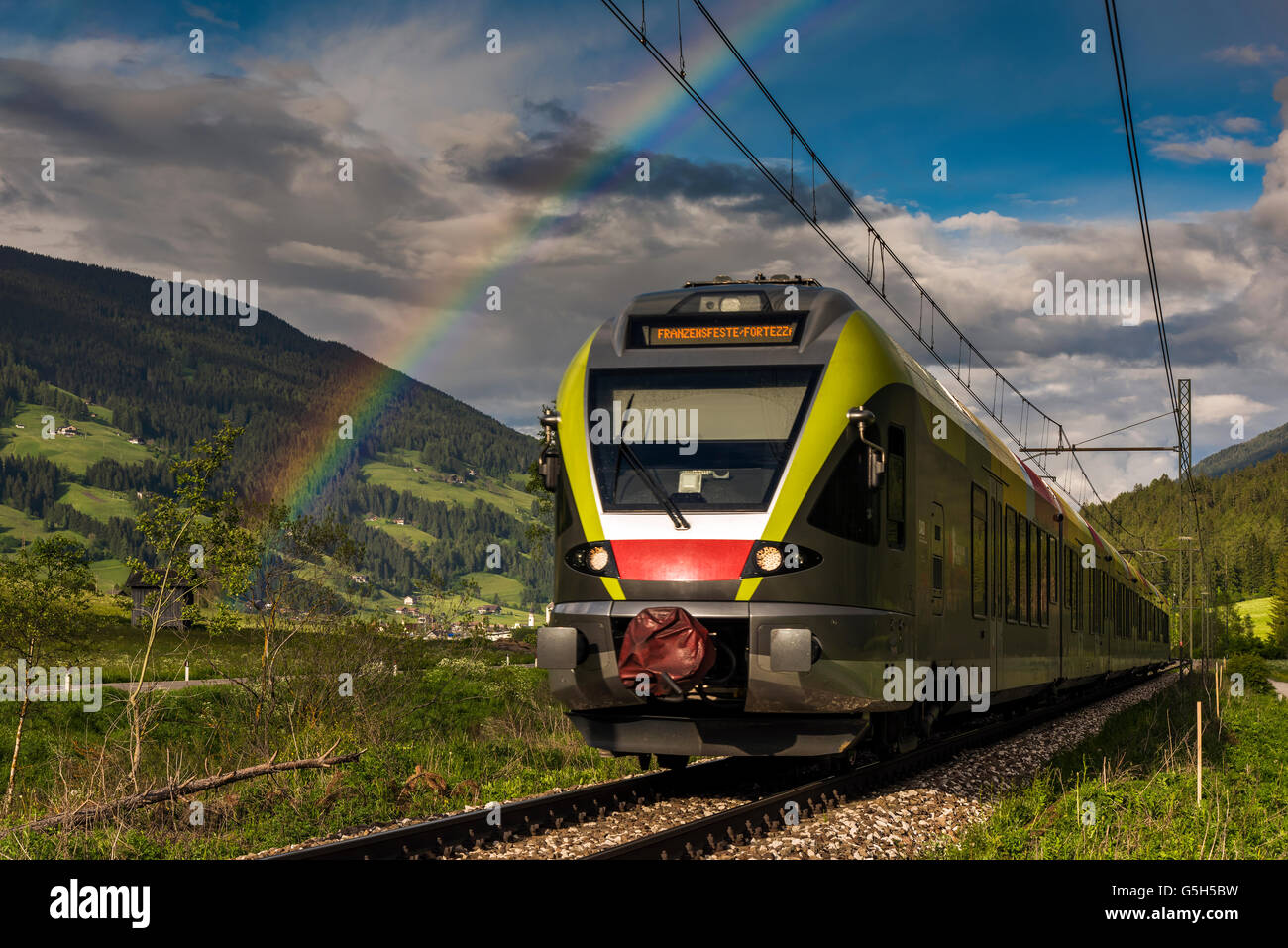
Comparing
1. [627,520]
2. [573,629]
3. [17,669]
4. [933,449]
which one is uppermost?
[933,449]

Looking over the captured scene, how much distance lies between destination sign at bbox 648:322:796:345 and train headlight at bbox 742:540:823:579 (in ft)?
6.64

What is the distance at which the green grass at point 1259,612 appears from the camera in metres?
131

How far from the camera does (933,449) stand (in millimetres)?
12469

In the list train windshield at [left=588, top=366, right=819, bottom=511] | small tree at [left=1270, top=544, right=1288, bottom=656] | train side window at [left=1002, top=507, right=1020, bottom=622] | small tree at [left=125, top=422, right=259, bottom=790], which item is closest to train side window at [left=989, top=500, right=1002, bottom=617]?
train side window at [left=1002, top=507, right=1020, bottom=622]

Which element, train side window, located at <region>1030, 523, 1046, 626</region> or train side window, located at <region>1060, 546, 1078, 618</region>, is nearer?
train side window, located at <region>1030, 523, 1046, 626</region>

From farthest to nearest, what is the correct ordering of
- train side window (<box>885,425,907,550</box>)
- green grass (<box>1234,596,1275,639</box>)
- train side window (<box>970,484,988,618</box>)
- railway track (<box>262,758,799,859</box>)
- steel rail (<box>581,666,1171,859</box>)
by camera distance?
green grass (<box>1234,596,1275,639</box>) → train side window (<box>970,484,988,618</box>) → train side window (<box>885,425,907,550</box>) → steel rail (<box>581,666,1171,859</box>) → railway track (<box>262,758,799,859</box>)

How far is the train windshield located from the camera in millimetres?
10242

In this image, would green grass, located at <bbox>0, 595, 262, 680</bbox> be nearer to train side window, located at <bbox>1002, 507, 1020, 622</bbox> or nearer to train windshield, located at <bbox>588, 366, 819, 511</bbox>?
train windshield, located at <bbox>588, 366, 819, 511</bbox>

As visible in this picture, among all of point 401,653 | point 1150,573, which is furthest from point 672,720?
point 1150,573

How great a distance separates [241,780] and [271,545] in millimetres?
11406

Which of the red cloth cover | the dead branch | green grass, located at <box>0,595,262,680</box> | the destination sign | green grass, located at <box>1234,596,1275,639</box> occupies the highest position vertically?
the destination sign

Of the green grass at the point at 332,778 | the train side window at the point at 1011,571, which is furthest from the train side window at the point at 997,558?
the green grass at the point at 332,778

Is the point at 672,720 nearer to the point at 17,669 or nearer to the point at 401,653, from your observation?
the point at 401,653

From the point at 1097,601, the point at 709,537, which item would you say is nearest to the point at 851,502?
the point at 709,537
